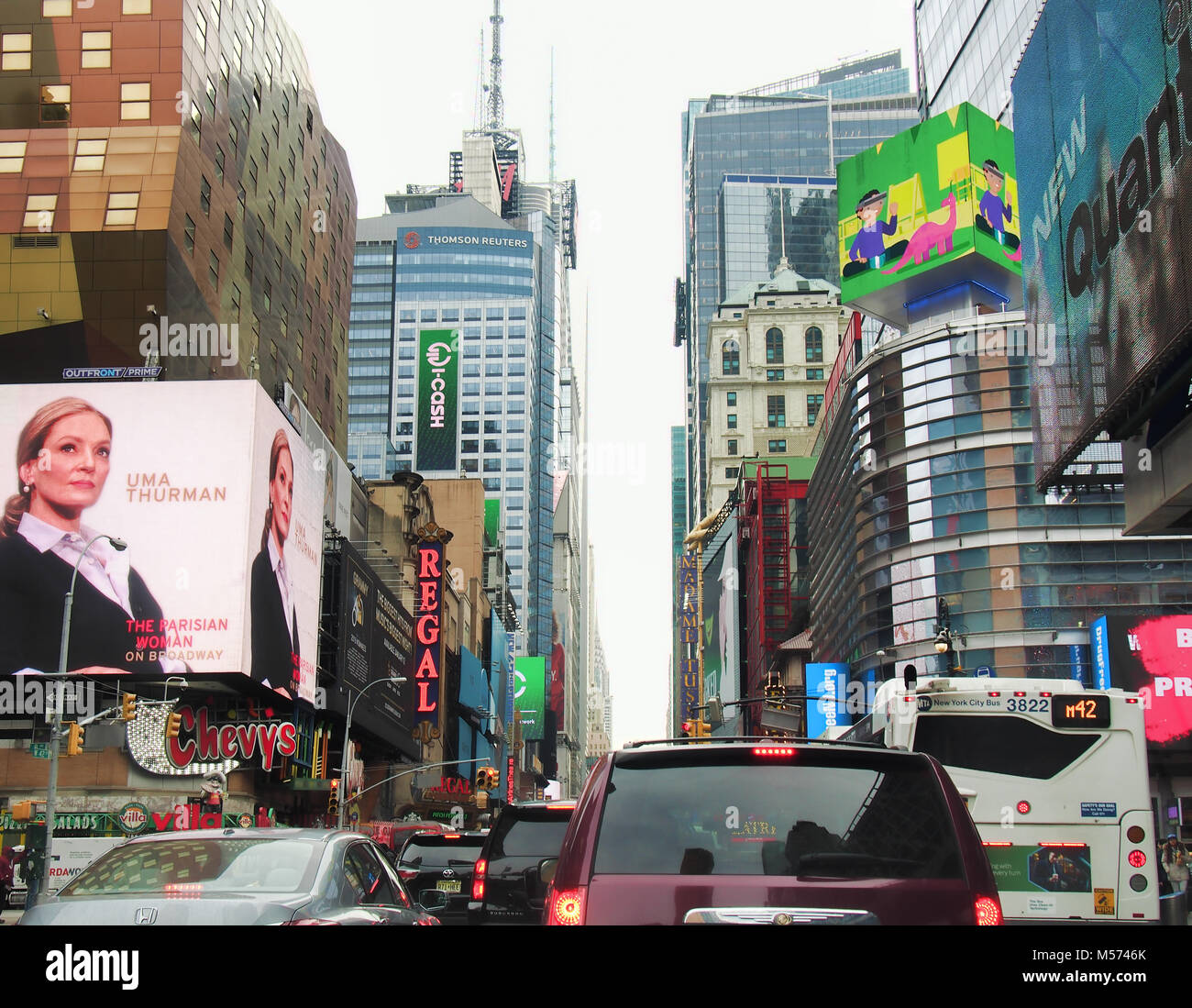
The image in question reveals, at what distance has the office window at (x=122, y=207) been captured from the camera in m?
49.1

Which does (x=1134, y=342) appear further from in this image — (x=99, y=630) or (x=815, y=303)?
(x=815, y=303)

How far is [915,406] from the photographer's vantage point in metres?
68.6

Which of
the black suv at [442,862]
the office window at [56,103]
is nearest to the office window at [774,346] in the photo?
the office window at [56,103]

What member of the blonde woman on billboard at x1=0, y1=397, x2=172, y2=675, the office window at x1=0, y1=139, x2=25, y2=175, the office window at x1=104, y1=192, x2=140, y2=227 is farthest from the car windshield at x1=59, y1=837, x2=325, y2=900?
the office window at x1=0, y1=139, x2=25, y2=175

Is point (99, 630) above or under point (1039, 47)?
under

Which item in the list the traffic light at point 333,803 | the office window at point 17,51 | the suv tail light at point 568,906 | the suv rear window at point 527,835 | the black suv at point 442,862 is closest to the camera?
the suv tail light at point 568,906

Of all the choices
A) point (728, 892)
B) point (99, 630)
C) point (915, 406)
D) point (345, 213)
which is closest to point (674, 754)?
point (728, 892)

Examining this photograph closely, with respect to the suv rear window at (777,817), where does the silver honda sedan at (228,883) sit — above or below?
below

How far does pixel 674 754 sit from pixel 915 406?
213 ft

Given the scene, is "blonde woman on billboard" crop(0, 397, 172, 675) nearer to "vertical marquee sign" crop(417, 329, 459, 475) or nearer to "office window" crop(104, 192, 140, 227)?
"office window" crop(104, 192, 140, 227)

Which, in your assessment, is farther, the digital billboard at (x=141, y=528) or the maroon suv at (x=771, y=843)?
the digital billboard at (x=141, y=528)

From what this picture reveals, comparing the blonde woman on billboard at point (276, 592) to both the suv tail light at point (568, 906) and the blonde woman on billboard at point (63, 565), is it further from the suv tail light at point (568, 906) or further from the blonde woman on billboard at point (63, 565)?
the suv tail light at point (568, 906)

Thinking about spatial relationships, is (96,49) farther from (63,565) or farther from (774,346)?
(774,346)

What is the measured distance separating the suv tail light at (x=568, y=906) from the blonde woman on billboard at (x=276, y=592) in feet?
139
